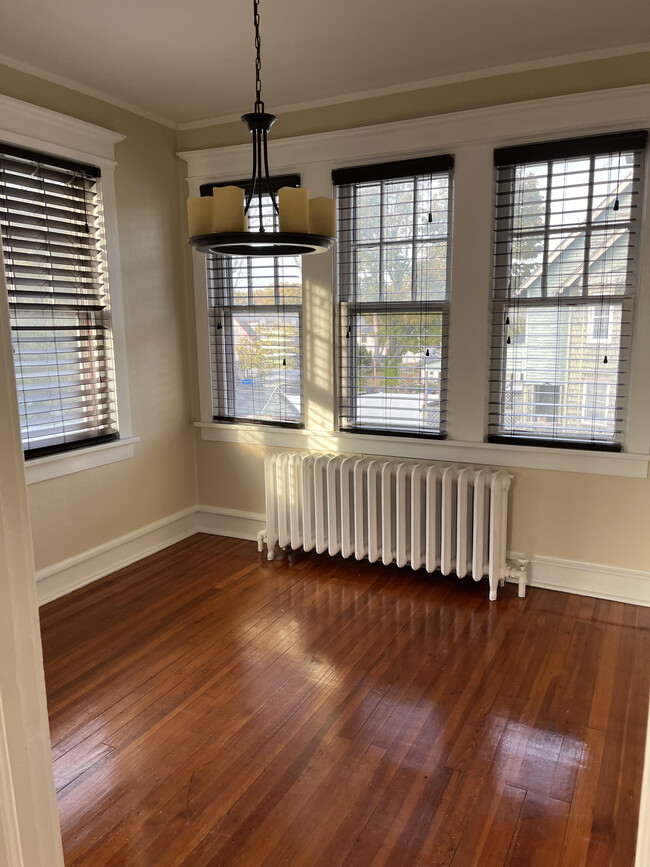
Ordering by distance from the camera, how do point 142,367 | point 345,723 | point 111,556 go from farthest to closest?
point 142,367, point 111,556, point 345,723

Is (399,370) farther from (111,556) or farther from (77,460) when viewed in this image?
(111,556)

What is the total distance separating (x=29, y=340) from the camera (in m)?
3.43

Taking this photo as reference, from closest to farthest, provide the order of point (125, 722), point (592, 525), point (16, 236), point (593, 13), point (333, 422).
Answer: point (125, 722)
point (593, 13)
point (16, 236)
point (592, 525)
point (333, 422)

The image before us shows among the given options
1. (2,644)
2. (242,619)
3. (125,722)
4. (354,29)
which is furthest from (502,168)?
(2,644)

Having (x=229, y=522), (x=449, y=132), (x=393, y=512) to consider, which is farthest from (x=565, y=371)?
(x=229, y=522)

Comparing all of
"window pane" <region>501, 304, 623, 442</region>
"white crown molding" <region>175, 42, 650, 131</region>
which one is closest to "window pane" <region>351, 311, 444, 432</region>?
"window pane" <region>501, 304, 623, 442</region>

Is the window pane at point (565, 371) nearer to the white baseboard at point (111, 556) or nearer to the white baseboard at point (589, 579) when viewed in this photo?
the white baseboard at point (589, 579)

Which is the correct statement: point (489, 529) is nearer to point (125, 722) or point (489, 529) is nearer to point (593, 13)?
point (125, 722)

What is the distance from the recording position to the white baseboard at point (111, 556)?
367cm

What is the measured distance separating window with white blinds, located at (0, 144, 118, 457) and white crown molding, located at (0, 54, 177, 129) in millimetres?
409

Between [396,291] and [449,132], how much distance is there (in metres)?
0.91

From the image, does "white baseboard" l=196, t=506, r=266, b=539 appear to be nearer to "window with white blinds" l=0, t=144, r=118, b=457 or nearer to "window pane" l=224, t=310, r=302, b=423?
"window pane" l=224, t=310, r=302, b=423

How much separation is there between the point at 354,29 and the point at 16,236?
1962 mm

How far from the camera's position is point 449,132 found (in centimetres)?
359
